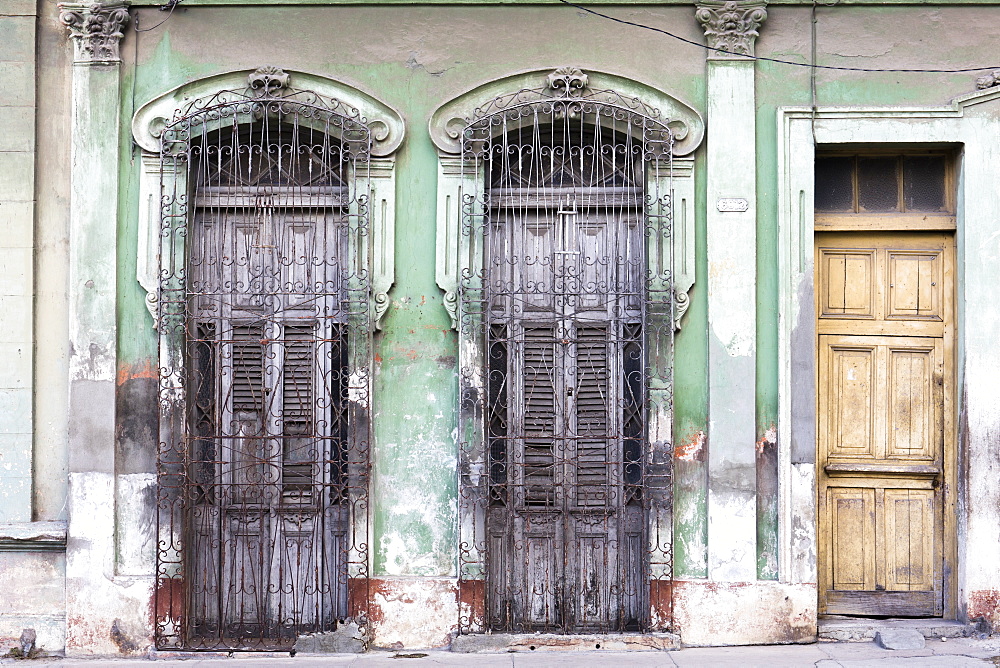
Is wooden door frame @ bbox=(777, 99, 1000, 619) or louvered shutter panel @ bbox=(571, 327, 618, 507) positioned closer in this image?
wooden door frame @ bbox=(777, 99, 1000, 619)

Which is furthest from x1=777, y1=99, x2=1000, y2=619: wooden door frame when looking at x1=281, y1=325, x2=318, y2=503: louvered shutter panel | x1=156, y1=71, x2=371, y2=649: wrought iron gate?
x1=281, y1=325, x2=318, y2=503: louvered shutter panel

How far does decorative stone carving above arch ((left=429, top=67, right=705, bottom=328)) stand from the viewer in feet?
20.3

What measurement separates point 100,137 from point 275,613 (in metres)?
3.27

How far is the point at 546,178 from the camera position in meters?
6.46

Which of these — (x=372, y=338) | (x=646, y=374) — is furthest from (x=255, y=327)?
(x=646, y=374)

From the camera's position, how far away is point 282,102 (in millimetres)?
6215

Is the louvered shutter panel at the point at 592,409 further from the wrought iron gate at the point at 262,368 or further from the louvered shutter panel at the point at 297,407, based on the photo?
the louvered shutter panel at the point at 297,407

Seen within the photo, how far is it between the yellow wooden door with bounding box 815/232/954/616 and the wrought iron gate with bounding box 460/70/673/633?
1201mm

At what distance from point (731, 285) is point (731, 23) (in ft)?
5.47

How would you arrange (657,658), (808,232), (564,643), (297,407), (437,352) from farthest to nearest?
(297,407) < (437,352) < (808,232) < (564,643) < (657,658)

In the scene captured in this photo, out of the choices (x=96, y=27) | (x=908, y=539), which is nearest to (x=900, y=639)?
(x=908, y=539)

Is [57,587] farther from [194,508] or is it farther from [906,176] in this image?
[906,176]

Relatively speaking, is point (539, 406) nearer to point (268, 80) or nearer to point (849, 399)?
point (849, 399)

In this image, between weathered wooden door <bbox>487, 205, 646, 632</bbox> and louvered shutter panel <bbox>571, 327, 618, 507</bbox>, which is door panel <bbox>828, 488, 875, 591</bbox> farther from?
louvered shutter panel <bbox>571, 327, 618, 507</bbox>
